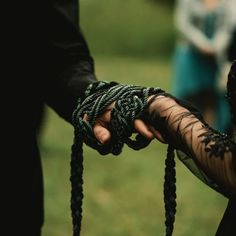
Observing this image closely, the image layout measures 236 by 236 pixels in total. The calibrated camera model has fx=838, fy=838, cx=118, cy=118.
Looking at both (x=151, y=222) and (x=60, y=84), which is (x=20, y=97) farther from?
(x=151, y=222)

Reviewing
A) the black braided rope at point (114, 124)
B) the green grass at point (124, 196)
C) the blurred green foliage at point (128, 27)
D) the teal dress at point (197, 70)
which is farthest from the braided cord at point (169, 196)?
the blurred green foliage at point (128, 27)

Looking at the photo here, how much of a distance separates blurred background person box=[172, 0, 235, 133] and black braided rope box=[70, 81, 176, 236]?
16.4ft

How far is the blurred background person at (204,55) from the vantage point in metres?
7.33

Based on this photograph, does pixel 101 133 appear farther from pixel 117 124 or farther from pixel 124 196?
pixel 124 196

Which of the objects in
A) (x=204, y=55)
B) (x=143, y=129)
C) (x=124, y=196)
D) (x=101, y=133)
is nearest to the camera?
(x=143, y=129)

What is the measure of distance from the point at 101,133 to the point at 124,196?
4224mm

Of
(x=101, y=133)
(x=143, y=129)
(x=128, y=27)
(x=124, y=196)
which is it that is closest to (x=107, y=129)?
(x=101, y=133)

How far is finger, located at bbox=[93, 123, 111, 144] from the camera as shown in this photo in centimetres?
208

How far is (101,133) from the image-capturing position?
2105 millimetres

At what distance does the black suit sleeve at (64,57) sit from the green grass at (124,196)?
279 cm

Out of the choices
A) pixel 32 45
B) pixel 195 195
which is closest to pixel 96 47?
pixel 195 195

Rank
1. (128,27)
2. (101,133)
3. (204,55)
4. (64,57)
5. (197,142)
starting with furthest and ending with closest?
(128,27) < (204,55) < (64,57) < (101,133) < (197,142)

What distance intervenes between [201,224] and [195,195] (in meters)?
0.75

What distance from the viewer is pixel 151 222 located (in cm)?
554
